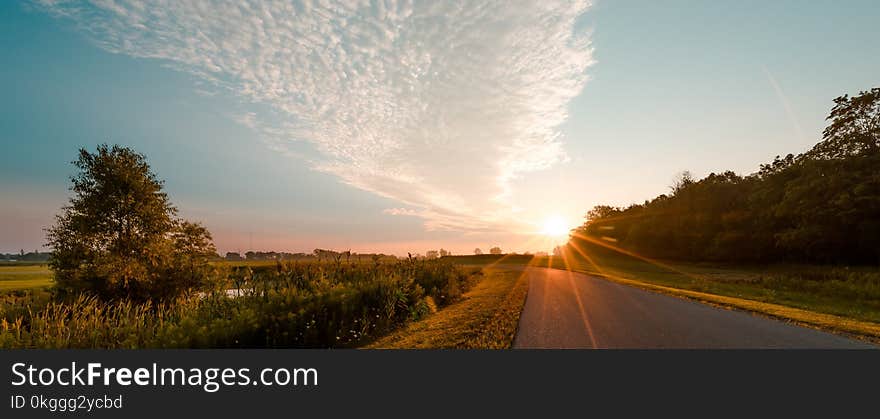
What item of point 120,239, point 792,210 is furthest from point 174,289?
point 792,210

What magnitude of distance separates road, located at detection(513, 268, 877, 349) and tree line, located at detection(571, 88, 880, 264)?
135ft

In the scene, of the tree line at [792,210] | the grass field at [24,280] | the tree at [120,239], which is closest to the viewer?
the tree at [120,239]

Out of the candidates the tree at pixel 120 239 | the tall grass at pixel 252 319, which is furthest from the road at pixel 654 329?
the tree at pixel 120 239

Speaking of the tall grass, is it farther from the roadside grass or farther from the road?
the road

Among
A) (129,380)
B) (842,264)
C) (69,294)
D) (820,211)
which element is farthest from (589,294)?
(842,264)

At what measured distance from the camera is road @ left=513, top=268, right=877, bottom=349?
7855mm

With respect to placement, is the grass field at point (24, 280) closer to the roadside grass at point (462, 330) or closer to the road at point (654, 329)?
the roadside grass at point (462, 330)

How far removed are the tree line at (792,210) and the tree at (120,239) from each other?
5969 cm

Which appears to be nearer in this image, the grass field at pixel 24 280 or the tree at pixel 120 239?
the tree at pixel 120 239

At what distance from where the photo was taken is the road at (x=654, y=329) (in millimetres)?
7855

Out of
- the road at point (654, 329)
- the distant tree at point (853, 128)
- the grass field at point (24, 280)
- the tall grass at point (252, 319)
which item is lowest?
the grass field at point (24, 280)

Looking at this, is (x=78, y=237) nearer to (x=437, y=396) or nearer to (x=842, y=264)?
(x=437, y=396)

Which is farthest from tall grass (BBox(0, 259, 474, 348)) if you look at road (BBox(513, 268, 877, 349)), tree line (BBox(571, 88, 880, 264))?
tree line (BBox(571, 88, 880, 264))

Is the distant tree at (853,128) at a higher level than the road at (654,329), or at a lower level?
higher
